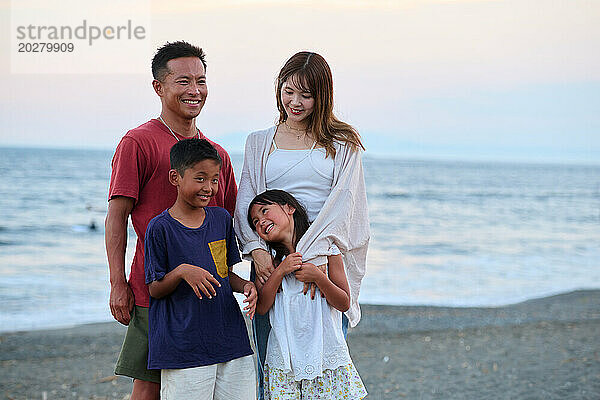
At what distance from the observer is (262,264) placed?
2.77m

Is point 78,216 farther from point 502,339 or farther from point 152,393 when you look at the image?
point 152,393

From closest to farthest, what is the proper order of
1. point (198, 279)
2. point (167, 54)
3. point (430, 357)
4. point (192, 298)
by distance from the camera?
point (198, 279)
point (192, 298)
point (167, 54)
point (430, 357)

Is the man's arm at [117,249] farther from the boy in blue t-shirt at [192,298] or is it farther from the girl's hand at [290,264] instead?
the girl's hand at [290,264]

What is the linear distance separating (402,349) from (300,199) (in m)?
4.34

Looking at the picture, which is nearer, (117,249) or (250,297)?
(250,297)

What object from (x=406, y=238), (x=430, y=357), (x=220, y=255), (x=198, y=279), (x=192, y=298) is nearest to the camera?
(x=198, y=279)

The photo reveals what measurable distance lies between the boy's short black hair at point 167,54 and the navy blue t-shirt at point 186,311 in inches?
26.7

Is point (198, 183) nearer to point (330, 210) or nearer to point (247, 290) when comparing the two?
point (247, 290)

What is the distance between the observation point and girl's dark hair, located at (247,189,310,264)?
276 centimetres

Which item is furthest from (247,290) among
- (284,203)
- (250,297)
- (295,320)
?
(284,203)

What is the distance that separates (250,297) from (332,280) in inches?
16.2

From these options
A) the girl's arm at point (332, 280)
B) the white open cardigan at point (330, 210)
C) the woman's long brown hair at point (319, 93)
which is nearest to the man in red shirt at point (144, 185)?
the white open cardigan at point (330, 210)

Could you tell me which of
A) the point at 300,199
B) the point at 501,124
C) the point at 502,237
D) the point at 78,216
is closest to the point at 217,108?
the point at 78,216

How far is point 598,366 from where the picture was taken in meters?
5.91
